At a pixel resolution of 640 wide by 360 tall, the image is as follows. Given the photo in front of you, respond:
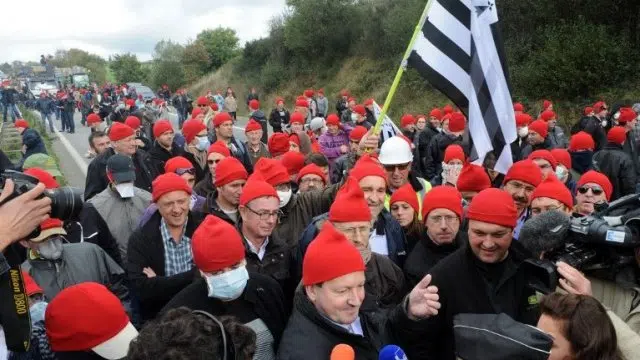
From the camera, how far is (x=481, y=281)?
2.97 metres

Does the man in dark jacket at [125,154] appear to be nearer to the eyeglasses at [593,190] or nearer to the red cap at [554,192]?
the red cap at [554,192]

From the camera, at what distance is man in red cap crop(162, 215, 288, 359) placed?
298 cm

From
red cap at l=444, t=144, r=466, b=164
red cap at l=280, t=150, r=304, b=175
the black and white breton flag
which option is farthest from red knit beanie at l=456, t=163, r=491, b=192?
red cap at l=280, t=150, r=304, b=175

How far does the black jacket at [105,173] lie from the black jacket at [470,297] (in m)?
4.53

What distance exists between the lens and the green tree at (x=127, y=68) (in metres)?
69.4

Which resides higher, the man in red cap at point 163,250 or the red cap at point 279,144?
the red cap at point 279,144

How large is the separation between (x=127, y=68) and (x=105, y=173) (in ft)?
227

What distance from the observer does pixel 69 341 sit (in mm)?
2453

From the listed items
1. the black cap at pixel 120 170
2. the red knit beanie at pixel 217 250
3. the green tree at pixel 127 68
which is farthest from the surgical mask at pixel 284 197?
the green tree at pixel 127 68

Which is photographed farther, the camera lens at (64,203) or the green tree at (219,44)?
the green tree at (219,44)

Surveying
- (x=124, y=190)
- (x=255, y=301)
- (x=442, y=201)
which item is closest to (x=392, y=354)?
(x=255, y=301)

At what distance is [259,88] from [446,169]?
111 ft

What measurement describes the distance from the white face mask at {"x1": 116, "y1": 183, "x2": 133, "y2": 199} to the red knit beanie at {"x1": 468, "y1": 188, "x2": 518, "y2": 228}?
3265 mm

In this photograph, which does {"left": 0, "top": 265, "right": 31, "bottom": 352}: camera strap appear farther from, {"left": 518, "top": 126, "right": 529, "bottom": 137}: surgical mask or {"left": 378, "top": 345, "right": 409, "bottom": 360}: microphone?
{"left": 518, "top": 126, "right": 529, "bottom": 137}: surgical mask
